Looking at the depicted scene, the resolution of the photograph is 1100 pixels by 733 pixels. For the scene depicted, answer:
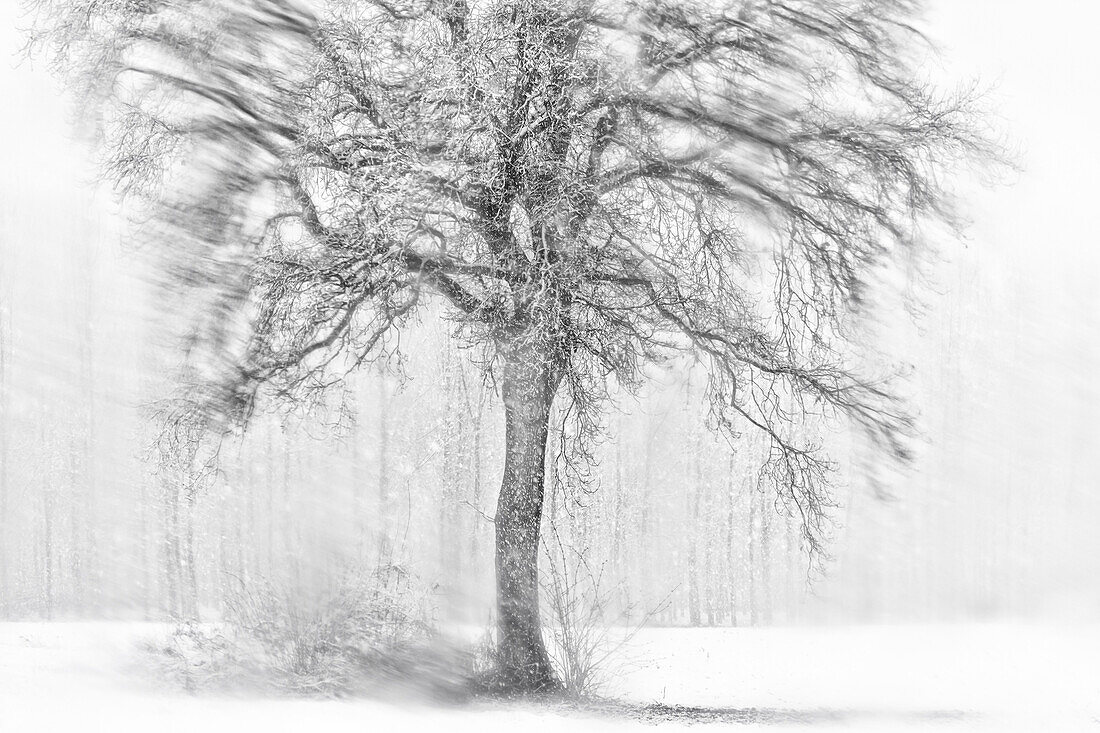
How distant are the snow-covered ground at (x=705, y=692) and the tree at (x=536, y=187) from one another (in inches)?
75.0

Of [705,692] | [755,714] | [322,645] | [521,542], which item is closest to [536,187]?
[521,542]

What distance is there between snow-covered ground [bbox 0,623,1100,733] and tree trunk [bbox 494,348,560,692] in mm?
783

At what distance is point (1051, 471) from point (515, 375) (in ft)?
101

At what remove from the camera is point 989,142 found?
34.6 feet

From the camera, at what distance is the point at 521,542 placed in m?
10.8

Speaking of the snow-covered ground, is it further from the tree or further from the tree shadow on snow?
the tree

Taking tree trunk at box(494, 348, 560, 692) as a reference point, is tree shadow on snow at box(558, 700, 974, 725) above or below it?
below

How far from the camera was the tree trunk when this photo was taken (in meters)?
10.5

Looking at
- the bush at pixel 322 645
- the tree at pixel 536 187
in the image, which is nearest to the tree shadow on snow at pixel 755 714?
the tree at pixel 536 187

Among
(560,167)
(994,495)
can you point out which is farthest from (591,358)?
(994,495)

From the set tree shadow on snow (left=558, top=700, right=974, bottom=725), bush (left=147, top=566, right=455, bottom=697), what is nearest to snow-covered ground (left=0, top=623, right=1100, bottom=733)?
tree shadow on snow (left=558, top=700, right=974, bottom=725)

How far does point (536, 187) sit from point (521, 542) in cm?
420

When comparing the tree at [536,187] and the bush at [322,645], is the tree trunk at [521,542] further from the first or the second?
the bush at [322,645]

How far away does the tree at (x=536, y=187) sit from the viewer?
949 cm
